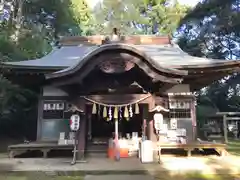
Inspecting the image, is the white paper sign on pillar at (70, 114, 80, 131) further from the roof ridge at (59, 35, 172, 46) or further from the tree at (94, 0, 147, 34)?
the tree at (94, 0, 147, 34)

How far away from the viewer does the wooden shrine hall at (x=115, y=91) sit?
718cm

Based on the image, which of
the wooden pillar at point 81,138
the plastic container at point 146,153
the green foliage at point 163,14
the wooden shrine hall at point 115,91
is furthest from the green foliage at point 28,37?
the green foliage at point 163,14

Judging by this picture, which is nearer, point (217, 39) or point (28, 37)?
point (28, 37)

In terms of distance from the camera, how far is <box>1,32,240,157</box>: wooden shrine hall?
7.18 metres

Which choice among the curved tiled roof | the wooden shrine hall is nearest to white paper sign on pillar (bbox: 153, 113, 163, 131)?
the wooden shrine hall

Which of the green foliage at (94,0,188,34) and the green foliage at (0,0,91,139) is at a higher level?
the green foliage at (94,0,188,34)

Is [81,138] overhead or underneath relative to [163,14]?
underneath

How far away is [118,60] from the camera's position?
286 inches

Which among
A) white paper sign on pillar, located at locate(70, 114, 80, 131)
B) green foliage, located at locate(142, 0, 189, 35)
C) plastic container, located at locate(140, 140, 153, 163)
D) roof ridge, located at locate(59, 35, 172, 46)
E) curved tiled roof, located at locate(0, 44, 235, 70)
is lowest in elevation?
plastic container, located at locate(140, 140, 153, 163)

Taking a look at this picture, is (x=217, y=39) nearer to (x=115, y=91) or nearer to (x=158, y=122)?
(x=158, y=122)

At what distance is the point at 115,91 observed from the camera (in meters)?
8.07

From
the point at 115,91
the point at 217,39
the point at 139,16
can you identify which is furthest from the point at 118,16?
the point at 115,91

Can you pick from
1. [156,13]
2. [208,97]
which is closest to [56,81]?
[208,97]

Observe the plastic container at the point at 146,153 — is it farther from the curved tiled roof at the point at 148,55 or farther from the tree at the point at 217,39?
the tree at the point at 217,39
